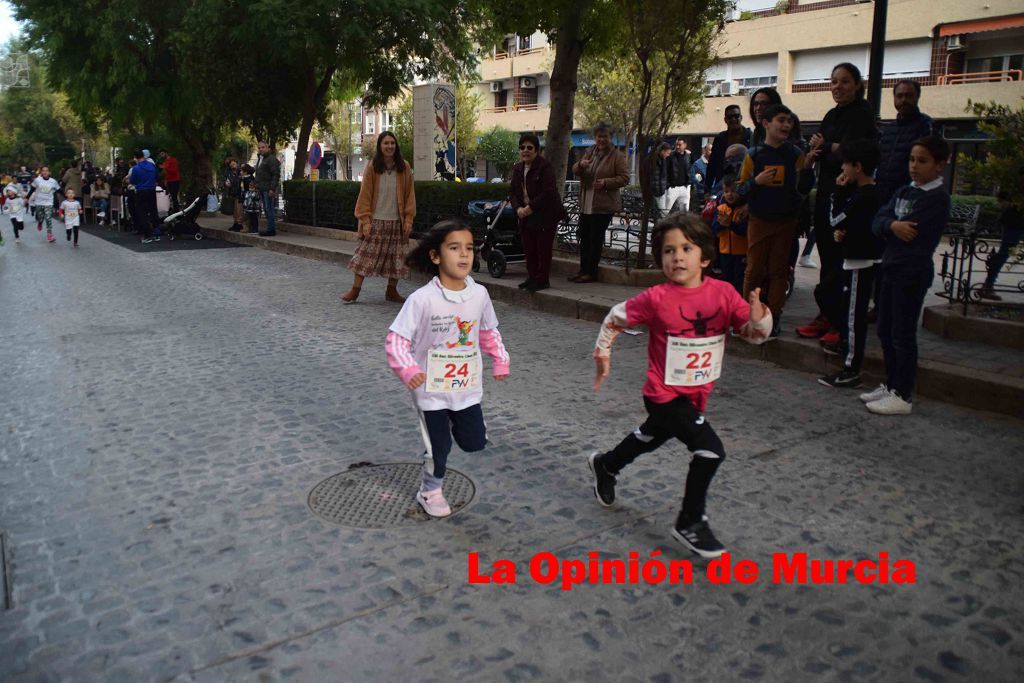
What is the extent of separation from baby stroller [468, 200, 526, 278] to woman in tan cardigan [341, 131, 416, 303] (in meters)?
1.50

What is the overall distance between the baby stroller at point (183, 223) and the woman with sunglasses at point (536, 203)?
1244 centimetres

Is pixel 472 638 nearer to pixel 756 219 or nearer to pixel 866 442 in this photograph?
pixel 866 442

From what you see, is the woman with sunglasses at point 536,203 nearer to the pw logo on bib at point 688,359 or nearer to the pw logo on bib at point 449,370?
the pw logo on bib at point 449,370

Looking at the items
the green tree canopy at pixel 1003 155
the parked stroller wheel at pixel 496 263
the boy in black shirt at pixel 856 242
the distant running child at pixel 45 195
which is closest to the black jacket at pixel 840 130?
the boy in black shirt at pixel 856 242

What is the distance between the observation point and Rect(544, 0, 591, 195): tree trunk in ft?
41.1

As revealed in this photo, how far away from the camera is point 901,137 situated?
7.40 metres

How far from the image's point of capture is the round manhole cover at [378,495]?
4121mm

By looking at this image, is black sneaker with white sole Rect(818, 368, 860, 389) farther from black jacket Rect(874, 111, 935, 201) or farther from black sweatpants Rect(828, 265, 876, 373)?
black jacket Rect(874, 111, 935, 201)

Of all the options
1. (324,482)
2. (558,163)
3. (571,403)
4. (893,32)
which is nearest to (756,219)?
(571,403)

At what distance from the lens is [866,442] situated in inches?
209

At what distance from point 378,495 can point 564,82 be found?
9776mm

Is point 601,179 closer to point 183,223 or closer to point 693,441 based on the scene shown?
point 693,441

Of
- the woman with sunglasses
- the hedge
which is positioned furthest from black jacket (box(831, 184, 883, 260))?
the hedge

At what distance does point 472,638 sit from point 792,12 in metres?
39.3
